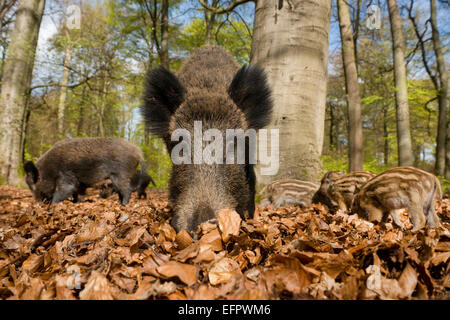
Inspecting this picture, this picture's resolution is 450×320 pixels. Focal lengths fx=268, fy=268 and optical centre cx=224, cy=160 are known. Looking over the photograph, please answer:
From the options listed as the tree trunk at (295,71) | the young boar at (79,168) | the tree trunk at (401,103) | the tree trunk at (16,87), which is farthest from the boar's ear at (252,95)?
the tree trunk at (16,87)

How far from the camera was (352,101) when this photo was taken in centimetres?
962

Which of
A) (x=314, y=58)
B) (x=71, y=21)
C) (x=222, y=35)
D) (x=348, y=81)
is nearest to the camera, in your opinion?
(x=314, y=58)

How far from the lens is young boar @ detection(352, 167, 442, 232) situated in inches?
115

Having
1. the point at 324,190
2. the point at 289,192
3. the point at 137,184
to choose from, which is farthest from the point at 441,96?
the point at 137,184

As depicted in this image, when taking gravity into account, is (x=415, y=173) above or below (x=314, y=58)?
below

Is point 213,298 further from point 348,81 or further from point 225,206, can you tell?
point 348,81

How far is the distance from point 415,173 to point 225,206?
2.56m

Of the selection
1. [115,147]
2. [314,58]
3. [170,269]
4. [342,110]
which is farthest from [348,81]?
[342,110]

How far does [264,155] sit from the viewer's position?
14.8ft

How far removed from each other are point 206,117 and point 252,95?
2.47ft

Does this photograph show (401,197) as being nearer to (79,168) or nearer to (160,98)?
(160,98)

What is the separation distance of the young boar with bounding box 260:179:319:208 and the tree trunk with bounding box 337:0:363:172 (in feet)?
15.0

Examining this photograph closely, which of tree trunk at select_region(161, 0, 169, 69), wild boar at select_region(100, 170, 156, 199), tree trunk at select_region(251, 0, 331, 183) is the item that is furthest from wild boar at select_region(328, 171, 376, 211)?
tree trunk at select_region(161, 0, 169, 69)

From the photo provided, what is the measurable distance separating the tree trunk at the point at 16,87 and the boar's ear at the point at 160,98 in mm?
10717
